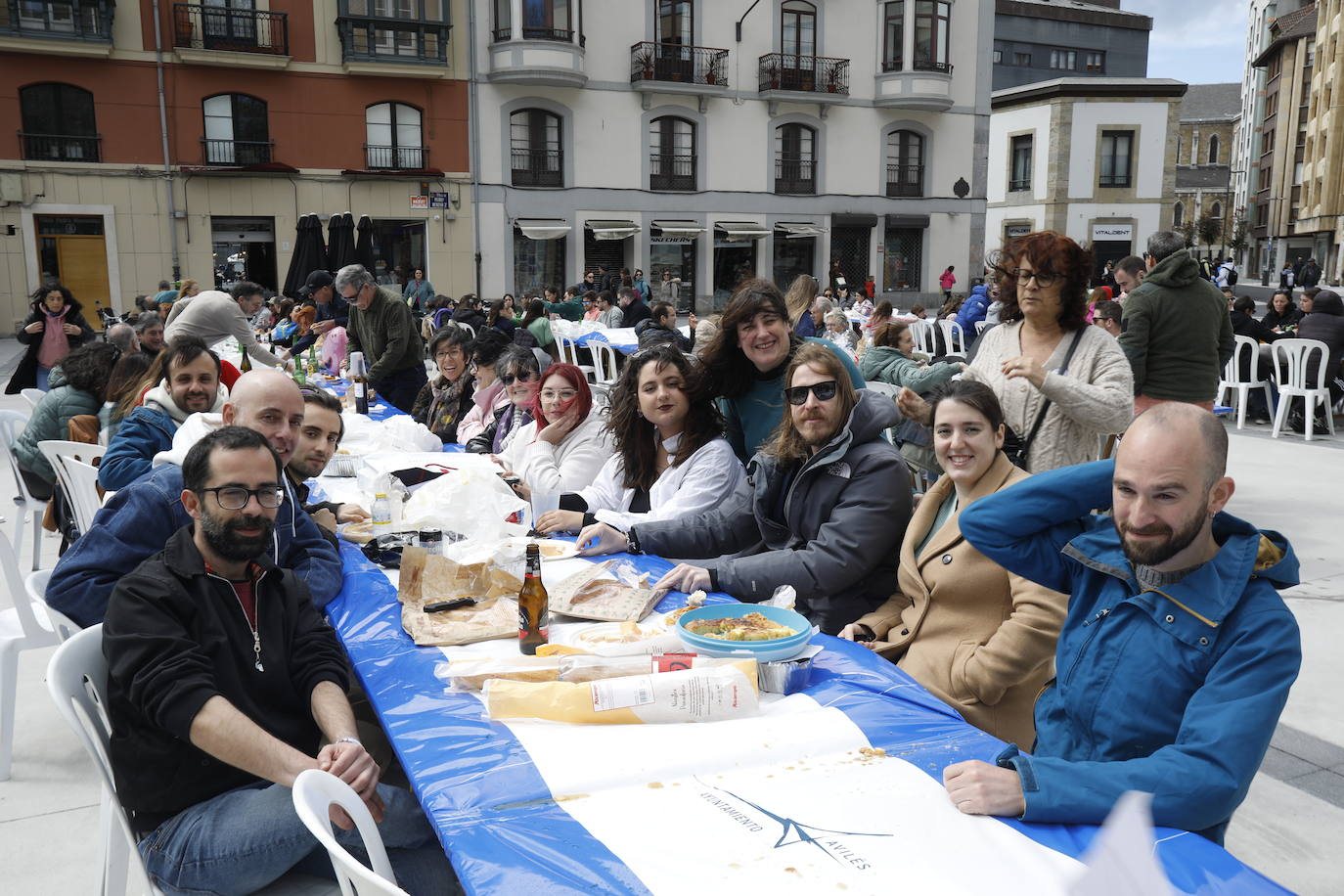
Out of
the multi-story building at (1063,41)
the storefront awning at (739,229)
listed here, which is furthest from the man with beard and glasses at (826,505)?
the multi-story building at (1063,41)

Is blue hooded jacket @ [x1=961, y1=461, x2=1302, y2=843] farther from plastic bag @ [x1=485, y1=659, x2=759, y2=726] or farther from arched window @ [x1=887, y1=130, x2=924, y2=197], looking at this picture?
arched window @ [x1=887, y1=130, x2=924, y2=197]

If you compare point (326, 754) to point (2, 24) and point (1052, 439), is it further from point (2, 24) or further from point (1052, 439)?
point (2, 24)

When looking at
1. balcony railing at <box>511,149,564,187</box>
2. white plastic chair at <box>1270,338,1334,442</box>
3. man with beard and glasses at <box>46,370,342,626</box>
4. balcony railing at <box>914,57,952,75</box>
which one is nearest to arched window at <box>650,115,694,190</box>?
balcony railing at <box>511,149,564,187</box>

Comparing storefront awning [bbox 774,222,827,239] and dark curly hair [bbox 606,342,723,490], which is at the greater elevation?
storefront awning [bbox 774,222,827,239]

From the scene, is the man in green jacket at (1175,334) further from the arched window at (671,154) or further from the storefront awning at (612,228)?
the arched window at (671,154)

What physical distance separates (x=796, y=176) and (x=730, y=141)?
2147 mm

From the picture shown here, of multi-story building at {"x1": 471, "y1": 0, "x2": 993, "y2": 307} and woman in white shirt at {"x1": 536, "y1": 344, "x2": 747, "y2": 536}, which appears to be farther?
multi-story building at {"x1": 471, "y1": 0, "x2": 993, "y2": 307}

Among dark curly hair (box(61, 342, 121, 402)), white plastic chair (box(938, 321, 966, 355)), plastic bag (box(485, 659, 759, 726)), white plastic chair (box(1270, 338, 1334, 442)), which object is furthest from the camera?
white plastic chair (box(938, 321, 966, 355))

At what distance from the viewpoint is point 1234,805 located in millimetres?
1604

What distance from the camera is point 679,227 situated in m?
24.6

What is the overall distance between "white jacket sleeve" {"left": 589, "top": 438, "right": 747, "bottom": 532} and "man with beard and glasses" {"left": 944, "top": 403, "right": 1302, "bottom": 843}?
1.65 metres

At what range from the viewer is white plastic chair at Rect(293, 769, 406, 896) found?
1.30 m

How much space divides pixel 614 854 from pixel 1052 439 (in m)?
2.51

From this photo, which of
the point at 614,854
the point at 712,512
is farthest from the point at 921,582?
the point at 614,854
